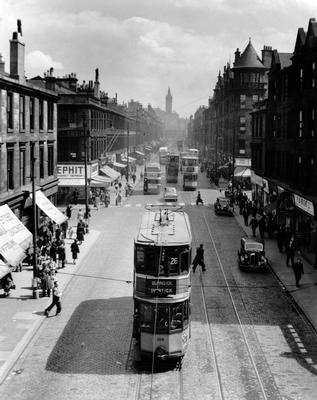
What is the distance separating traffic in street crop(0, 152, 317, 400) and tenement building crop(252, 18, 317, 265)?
7867 millimetres

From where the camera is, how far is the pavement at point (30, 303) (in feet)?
60.2

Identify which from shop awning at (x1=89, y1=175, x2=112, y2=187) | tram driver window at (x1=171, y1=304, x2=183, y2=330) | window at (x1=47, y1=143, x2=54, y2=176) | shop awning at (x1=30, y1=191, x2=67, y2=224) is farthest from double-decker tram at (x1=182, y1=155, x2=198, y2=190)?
tram driver window at (x1=171, y1=304, x2=183, y2=330)

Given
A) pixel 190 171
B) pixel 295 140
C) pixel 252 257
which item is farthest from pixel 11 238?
pixel 190 171

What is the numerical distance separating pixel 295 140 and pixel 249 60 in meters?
63.4

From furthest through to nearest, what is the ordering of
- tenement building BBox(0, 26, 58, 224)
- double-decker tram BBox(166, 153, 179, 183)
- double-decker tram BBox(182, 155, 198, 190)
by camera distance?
double-decker tram BBox(166, 153, 179, 183), double-decker tram BBox(182, 155, 198, 190), tenement building BBox(0, 26, 58, 224)

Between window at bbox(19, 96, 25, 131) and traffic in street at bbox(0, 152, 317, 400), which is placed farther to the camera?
window at bbox(19, 96, 25, 131)

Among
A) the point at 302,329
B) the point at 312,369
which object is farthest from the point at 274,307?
the point at 312,369

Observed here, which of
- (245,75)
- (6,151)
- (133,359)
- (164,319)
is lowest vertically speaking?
(133,359)

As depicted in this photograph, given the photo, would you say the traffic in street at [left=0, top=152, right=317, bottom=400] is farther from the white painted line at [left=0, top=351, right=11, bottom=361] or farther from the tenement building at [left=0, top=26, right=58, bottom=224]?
the tenement building at [left=0, top=26, right=58, bottom=224]

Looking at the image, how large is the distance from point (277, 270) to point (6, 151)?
16455 mm

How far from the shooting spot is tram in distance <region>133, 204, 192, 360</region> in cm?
1641

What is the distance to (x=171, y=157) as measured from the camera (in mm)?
85312

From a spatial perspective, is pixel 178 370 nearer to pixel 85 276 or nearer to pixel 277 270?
pixel 85 276

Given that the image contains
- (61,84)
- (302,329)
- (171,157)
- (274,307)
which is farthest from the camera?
(171,157)
